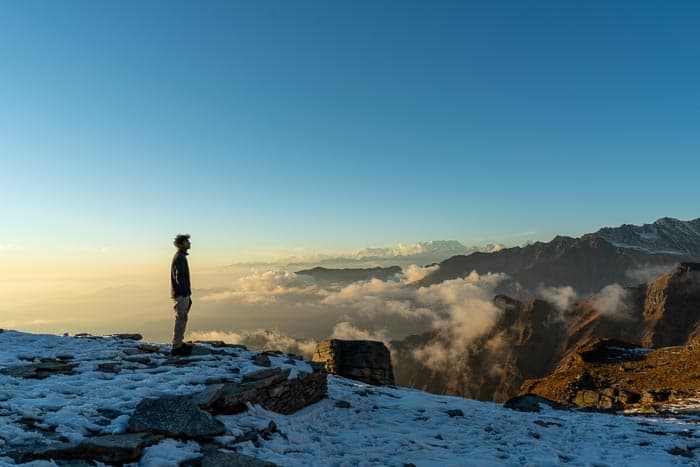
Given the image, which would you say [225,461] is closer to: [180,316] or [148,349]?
[180,316]

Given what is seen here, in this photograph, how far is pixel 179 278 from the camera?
15945 mm

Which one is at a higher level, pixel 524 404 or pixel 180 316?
pixel 180 316

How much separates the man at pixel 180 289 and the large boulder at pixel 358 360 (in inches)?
851

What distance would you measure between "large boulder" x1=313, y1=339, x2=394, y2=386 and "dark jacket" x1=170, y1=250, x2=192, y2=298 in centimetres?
2277

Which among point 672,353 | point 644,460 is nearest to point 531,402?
point 644,460

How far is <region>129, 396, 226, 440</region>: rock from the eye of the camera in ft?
28.5

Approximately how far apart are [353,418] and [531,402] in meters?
12.8

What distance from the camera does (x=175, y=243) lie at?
1625cm

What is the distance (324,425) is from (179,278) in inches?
322

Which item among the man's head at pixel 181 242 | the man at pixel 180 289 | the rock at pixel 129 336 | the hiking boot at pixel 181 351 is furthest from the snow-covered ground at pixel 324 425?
the man's head at pixel 181 242

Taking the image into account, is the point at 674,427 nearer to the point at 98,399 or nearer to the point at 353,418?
the point at 353,418

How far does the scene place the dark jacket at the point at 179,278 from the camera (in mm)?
15984

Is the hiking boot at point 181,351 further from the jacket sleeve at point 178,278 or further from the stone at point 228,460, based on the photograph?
the stone at point 228,460

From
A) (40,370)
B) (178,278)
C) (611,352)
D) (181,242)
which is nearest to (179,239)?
(181,242)
